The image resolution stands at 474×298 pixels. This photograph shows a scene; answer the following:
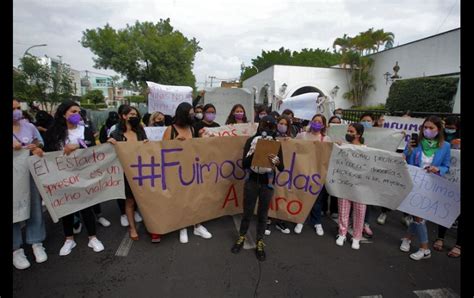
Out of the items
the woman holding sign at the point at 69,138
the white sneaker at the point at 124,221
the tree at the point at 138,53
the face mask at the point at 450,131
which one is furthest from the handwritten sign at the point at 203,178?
the tree at the point at 138,53

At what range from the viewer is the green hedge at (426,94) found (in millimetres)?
14433

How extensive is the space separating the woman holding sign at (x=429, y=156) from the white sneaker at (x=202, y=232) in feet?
8.48

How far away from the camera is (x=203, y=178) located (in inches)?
143

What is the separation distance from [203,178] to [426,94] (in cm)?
1658

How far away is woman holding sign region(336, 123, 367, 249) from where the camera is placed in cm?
355

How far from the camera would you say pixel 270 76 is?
23.9 metres

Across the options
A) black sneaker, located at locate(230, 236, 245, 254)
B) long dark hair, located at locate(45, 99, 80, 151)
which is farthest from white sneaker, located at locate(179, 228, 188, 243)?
long dark hair, located at locate(45, 99, 80, 151)

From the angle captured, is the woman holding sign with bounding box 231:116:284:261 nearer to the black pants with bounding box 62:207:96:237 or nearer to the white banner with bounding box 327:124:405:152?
the black pants with bounding box 62:207:96:237

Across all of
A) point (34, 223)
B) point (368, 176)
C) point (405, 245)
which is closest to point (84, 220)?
point (34, 223)

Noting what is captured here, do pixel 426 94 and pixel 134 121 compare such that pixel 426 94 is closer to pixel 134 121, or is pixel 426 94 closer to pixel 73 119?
pixel 134 121

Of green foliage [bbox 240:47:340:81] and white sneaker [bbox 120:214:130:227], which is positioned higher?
green foliage [bbox 240:47:340:81]

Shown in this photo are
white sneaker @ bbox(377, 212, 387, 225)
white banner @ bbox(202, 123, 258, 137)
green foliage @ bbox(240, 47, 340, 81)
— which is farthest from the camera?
green foliage @ bbox(240, 47, 340, 81)

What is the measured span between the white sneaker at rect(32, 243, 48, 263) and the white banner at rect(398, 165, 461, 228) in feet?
14.2

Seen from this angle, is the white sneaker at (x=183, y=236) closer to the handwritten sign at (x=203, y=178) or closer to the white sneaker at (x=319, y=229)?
the handwritten sign at (x=203, y=178)
